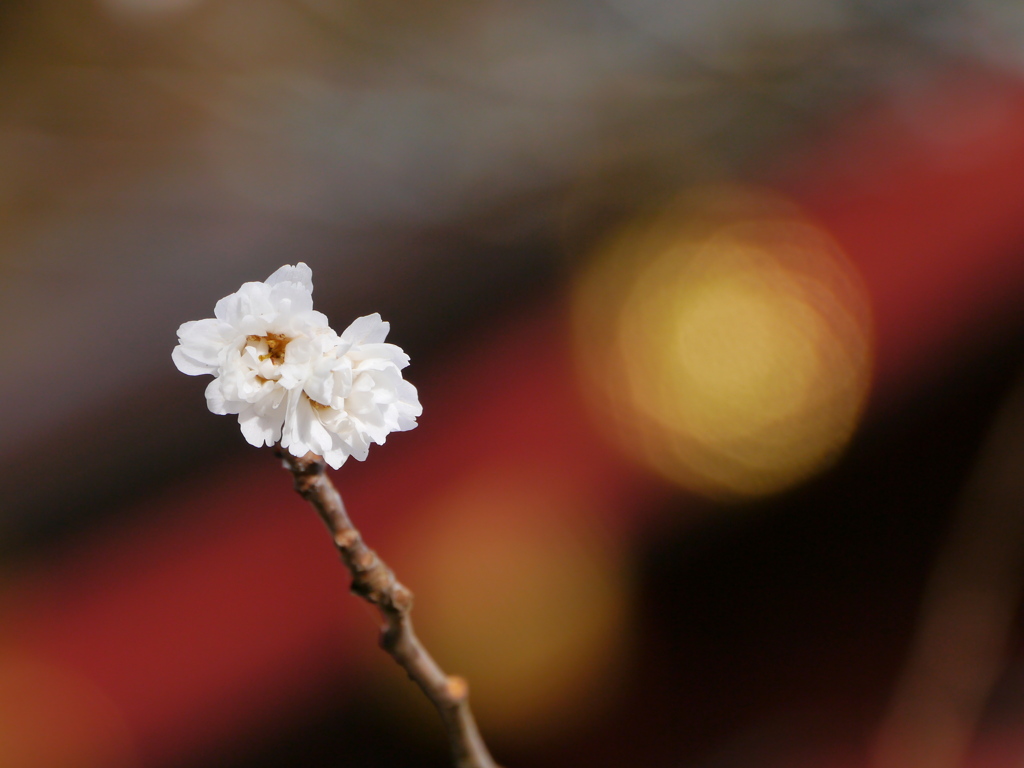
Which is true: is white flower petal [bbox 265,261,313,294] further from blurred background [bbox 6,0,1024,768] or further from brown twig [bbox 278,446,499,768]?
blurred background [bbox 6,0,1024,768]

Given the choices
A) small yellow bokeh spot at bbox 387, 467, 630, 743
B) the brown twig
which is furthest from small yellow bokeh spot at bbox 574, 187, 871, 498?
the brown twig

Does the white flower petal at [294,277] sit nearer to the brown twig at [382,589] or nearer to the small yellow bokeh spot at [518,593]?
the brown twig at [382,589]

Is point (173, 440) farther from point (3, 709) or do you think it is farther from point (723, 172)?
point (723, 172)

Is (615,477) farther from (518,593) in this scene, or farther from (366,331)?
(366,331)

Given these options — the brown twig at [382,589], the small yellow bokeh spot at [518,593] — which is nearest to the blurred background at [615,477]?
the small yellow bokeh spot at [518,593]

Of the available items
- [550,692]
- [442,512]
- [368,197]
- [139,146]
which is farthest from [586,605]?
[139,146]

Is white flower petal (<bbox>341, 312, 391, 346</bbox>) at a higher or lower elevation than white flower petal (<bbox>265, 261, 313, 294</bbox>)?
lower
